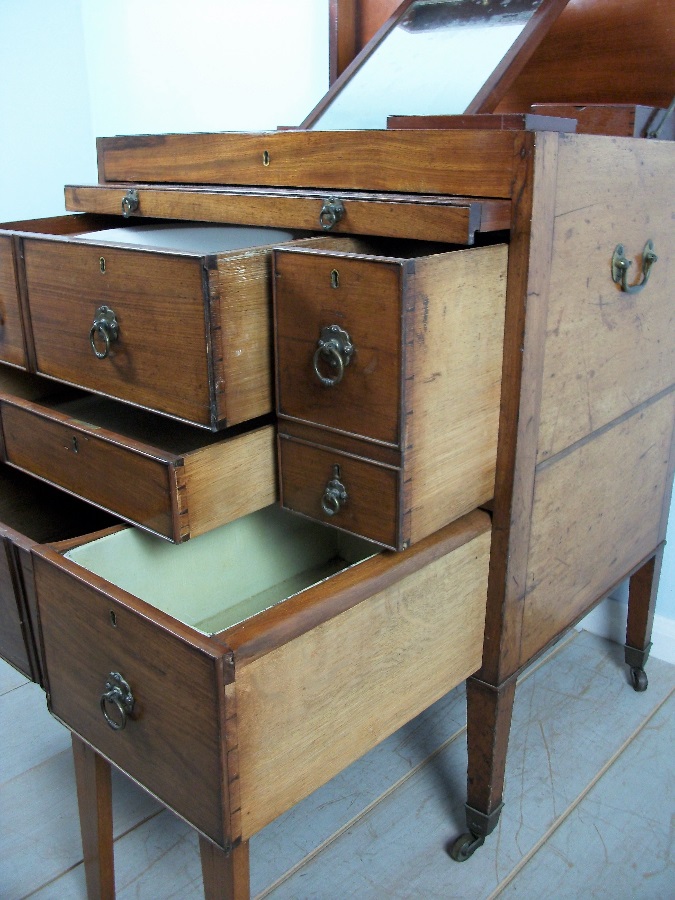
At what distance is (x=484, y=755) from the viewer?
1.14m

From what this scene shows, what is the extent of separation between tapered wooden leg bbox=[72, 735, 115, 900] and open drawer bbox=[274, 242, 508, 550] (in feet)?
1.28

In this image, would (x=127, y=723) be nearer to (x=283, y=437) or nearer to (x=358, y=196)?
(x=283, y=437)

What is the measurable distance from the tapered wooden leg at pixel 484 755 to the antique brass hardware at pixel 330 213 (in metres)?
0.60

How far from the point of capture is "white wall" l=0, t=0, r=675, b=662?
5.64ft

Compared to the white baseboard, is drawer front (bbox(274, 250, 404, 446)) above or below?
above

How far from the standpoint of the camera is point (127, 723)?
0.86 metres

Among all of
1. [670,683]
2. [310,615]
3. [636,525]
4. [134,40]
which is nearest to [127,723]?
[310,615]

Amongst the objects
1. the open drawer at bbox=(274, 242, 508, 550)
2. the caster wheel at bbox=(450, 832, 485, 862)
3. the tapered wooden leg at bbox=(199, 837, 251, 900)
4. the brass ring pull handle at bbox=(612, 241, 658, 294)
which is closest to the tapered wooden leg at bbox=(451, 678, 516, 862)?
the caster wheel at bbox=(450, 832, 485, 862)

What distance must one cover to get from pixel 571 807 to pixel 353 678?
0.60m

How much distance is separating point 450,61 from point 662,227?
0.36 meters

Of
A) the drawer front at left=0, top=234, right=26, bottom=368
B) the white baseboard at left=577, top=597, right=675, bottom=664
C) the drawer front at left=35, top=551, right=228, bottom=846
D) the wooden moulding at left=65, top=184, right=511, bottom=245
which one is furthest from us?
the white baseboard at left=577, top=597, right=675, bottom=664

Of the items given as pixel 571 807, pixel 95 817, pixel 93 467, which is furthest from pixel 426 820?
pixel 93 467

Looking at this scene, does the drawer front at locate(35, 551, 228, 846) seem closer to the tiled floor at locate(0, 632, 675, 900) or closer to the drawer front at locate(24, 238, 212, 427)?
the drawer front at locate(24, 238, 212, 427)

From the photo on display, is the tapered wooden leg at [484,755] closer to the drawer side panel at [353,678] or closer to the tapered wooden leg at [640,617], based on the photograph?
the drawer side panel at [353,678]
